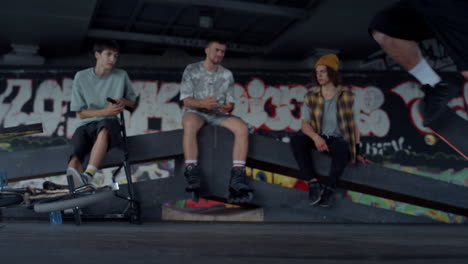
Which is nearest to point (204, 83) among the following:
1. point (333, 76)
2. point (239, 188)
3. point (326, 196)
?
point (239, 188)

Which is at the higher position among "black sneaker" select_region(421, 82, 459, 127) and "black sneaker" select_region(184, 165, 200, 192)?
"black sneaker" select_region(421, 82, 459, 127)

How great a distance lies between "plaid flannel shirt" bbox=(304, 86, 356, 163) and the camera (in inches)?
159

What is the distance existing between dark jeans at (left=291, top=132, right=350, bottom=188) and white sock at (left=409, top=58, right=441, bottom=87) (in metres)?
1.88

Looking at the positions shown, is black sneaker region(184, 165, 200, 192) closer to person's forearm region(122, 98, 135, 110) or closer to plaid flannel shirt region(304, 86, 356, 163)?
person's forearm region(122, 98, 135, 110)

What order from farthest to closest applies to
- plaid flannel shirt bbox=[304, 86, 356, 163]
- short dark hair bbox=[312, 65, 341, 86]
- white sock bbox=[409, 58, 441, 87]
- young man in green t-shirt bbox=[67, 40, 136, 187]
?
short dark hair bbox=[312, 65, 341, 86]
plaid flannel shirt bbox=[304, 86, 356, 163]
young man in green t-shirt bbox=[67, 40, 136, 187]
white sock bbox=[409, 58, 441, 87]

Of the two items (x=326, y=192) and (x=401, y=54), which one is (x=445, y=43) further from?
(x=326, y=192)

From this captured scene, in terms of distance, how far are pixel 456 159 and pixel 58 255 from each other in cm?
993

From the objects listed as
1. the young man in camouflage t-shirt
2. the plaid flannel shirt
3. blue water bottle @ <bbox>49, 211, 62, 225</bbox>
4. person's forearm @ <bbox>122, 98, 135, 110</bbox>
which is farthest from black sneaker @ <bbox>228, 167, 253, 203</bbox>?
blue water bottle @ <bbox>49, 211, 62, 225</bbox>

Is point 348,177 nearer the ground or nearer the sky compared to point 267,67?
nearer the ground

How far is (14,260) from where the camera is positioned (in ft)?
2.55

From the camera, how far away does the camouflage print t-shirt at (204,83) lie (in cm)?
397

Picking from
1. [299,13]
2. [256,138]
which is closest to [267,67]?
[299,13]

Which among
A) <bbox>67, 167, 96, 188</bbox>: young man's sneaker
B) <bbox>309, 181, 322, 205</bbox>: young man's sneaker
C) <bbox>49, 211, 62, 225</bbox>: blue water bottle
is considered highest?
<bbox>67, 167, 96, 188</bbox>: young man's sneaker

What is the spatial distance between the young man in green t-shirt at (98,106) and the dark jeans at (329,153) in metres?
1.63
